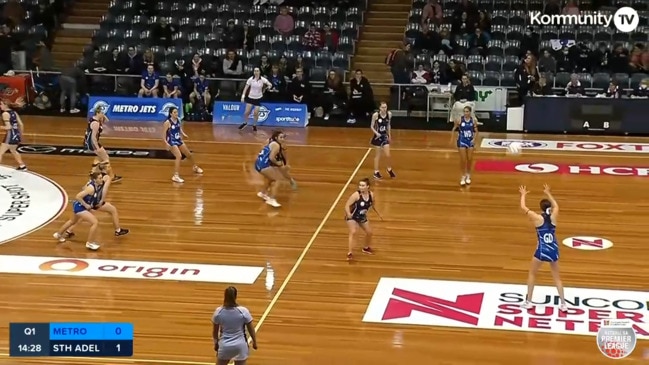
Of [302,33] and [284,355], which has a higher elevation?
[302,33]

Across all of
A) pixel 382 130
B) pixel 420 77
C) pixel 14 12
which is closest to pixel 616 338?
pixel 382 130

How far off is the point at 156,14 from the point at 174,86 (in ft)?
15.5

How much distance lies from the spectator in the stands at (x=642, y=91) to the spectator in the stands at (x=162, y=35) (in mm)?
14113

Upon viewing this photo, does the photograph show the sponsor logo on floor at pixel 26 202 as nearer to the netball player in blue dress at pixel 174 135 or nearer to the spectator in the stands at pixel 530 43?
the netball player in blue dress at pixel 174 135

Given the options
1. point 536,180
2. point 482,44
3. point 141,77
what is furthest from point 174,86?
point 536,180

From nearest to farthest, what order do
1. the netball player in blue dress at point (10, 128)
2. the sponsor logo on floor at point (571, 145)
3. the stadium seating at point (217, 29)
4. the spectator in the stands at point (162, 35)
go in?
the netball player in blue dress at point (10, 128), the sponsor logo on floor at point (571, 145), the stadium seating at point (217, 29), the spectator in the stands at point (162, 35)

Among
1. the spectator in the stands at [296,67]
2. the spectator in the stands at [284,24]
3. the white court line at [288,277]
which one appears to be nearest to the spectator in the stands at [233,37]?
the spectator in the stands at [284,24]

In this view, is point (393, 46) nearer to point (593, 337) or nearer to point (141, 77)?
point (141, 77)

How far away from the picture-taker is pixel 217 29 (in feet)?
98.8

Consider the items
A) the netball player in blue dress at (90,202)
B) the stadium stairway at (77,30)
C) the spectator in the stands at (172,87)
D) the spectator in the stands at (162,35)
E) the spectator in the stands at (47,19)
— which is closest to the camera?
the netball player in blue dress at (90,202)

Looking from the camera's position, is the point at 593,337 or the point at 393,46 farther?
the point at 393,46

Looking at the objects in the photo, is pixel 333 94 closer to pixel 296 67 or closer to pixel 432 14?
pixel 296 67

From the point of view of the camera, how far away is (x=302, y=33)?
2980 centimetres

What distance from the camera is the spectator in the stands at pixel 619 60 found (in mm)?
26641
